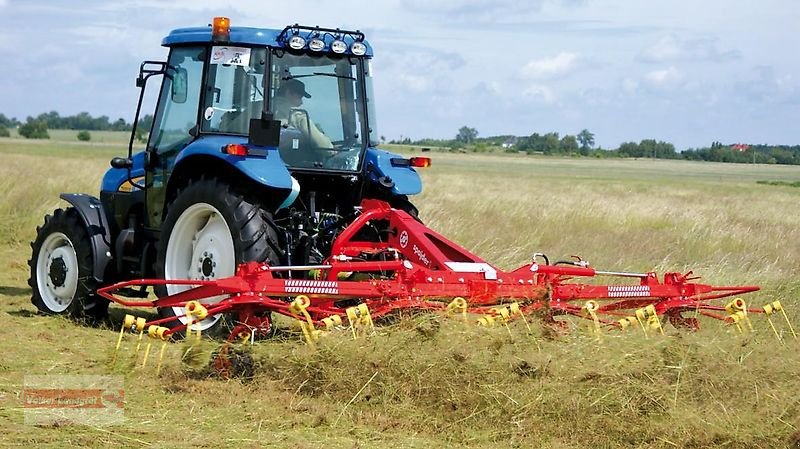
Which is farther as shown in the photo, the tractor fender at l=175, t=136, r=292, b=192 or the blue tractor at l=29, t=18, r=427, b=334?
the blue tractor at l=29, t=18, r=427, b=334

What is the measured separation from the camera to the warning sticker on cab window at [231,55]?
745 centimetres

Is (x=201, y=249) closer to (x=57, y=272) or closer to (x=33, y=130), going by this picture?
(x=57, y=272)

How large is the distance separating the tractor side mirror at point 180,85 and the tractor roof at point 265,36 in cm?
21

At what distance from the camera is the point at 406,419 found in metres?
5.40

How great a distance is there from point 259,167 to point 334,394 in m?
1.84

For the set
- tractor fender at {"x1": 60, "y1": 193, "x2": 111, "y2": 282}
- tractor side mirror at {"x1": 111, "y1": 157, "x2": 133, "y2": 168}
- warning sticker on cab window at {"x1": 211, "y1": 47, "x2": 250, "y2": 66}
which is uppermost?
warning sticker on cab window at {"x1": 211, "y1": 47, "x2": 250, "y2": 66}

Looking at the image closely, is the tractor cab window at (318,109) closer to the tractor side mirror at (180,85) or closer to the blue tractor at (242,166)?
the blue tractor at (242,166)

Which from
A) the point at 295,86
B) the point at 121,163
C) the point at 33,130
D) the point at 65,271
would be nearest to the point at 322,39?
the point at 295,86

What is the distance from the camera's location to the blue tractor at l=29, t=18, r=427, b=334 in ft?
23.3

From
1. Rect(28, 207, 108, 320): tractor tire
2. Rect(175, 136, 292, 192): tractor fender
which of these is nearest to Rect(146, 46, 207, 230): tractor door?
Rect(175, 136, 292, 192): tractor fender

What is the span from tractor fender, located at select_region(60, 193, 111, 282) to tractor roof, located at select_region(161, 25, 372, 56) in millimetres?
1515

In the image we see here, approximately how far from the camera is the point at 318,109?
25.7 ft

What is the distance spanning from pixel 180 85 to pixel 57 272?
74.5 inches

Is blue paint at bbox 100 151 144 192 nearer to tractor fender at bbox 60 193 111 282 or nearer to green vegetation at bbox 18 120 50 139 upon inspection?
tractor fender at bbox 60 193 111 282
